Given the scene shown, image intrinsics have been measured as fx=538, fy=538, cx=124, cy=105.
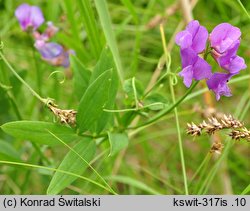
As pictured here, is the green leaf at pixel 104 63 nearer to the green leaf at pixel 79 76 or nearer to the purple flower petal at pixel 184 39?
the green leaf at pixel 79 76

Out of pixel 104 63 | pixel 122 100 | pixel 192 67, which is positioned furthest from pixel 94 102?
pixel 122 100

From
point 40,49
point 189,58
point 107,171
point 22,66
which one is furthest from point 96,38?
point 22,66

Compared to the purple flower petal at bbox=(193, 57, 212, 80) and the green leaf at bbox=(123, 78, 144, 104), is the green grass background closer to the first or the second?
the green leaf at bbox=(123, 78, 144, 104)

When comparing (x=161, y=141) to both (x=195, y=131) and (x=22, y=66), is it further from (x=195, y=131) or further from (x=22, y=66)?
(x=195, y=131)

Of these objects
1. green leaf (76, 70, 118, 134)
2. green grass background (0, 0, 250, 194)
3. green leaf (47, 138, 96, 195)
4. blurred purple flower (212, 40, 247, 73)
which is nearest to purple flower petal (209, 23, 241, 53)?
blurred purple flower (212, 40, 247, 73)

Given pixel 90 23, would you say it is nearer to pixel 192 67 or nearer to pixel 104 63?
pixel 104 63
